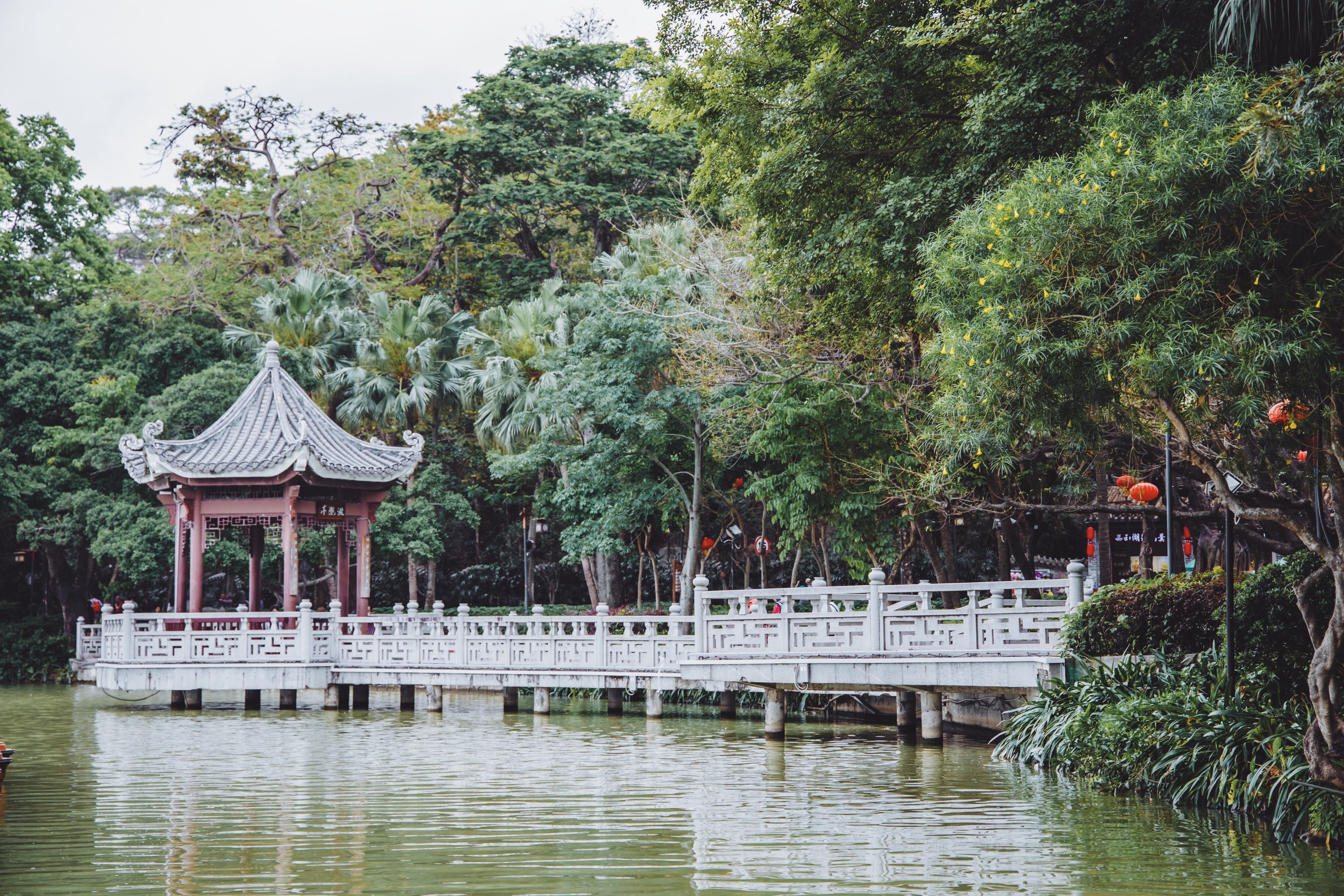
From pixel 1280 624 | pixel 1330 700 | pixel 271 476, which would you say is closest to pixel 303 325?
pixel 271 476

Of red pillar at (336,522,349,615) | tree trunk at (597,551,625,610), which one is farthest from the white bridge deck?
tree trunk at (597,551,625,610)

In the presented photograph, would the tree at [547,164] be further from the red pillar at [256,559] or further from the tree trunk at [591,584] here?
the red pillar at [256,559]

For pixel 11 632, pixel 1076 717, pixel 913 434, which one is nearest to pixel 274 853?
pixel 1076 717

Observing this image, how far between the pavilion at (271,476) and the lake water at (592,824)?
19.2ft

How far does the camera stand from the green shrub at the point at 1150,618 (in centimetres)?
1300

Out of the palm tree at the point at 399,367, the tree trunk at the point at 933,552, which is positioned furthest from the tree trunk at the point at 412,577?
the tree trunk at the point at 933,552

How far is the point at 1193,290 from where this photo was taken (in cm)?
888

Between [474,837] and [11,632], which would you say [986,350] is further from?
[11,632]

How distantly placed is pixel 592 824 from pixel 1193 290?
5.79m

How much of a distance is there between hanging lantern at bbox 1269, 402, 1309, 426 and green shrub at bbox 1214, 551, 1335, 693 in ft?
5.62

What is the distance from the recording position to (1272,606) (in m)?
11.1

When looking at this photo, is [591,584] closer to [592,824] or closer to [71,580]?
[71,580]

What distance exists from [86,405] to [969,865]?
26306 millimetres

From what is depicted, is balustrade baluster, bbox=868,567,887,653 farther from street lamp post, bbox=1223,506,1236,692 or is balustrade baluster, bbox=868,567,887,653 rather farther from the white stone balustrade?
street lamp post, bbox=1223,506,1236,692
